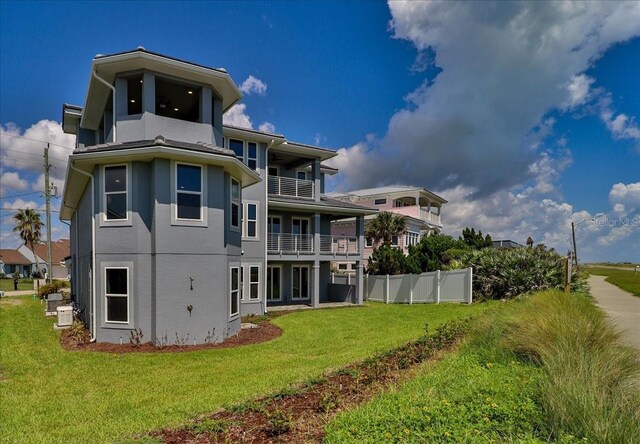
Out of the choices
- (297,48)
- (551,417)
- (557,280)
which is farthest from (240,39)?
(557,280)

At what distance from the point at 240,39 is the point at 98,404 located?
12.2m

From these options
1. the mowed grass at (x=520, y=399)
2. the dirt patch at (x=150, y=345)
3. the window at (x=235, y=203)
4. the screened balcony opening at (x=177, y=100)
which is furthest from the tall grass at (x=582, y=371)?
the screened balcony opening at (x=177, y=100)

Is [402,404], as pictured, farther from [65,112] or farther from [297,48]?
[65,112]

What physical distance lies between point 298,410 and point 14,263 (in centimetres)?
8075

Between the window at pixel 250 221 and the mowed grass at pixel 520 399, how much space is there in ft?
43.3

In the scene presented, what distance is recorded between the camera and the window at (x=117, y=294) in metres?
10.7

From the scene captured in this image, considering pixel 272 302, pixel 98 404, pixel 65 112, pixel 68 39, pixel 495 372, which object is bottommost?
pixel 272 302

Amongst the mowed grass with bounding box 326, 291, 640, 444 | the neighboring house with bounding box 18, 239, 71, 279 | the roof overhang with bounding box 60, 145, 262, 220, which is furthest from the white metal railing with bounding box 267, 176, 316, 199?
the neighboring house with bounding box 18, 239, 71, 279

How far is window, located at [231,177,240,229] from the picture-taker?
41.8 feet

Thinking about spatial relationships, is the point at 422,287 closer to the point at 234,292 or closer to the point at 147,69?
the point at 234,292

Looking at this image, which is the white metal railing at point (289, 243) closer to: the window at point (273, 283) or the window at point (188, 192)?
the window at point (273, 283)

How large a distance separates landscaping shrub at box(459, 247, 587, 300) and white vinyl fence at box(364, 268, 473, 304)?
0.76 metres

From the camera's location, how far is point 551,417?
3719 millimetres

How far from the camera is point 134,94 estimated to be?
12.1 metres
